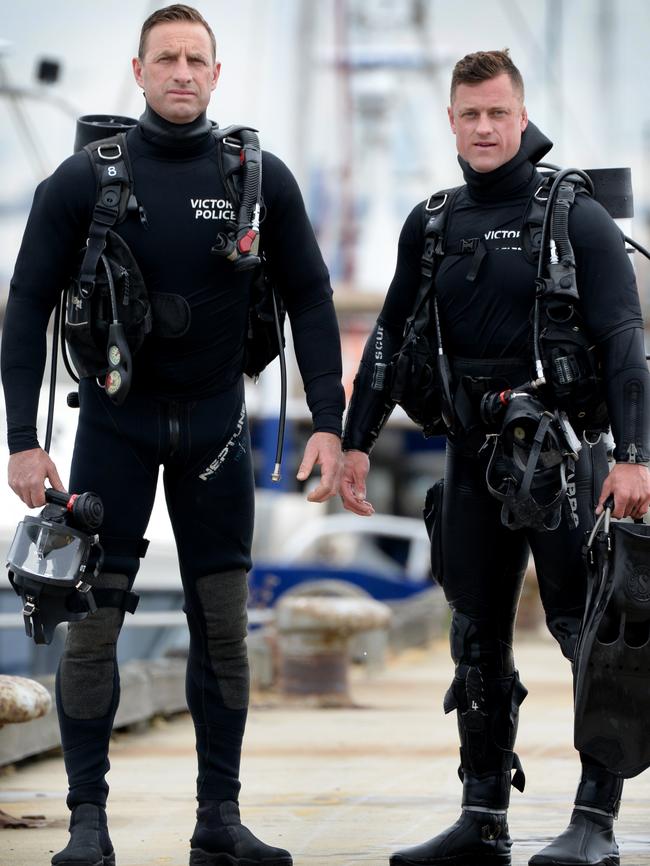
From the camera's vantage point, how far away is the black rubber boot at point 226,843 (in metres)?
4.35

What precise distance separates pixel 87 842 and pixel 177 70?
201 cm

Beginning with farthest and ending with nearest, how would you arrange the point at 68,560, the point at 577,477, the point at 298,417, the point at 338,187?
the point at 338,187 → the point at 298,417 → the point at 577,477 → the point at 68,560

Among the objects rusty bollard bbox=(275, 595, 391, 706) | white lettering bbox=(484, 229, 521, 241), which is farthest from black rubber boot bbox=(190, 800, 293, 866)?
rusty bollard bbox=(275, 595, 391, 706)

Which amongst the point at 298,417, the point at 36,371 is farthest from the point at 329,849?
Result: the point at 298,417

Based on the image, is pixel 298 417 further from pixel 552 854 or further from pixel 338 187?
pixel 552 854

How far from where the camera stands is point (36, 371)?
4418mm

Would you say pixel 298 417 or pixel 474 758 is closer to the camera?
pixel 474 758

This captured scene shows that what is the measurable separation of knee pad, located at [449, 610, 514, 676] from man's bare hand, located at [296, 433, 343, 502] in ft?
1.73

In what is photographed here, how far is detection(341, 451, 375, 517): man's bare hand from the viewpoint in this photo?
471 cm

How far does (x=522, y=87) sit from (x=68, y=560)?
1.79 meters

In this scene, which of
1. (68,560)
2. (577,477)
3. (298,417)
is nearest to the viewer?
(68,560)

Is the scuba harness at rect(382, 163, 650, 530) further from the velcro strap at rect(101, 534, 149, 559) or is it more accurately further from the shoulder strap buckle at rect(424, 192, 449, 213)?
the velcro strap at rect(101, 534, 149, 559)

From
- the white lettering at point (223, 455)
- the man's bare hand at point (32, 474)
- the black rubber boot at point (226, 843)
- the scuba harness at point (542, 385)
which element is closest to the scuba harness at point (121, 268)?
the white lettering at point (223, 455)

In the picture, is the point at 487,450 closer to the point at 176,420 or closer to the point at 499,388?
the point at 499,388
